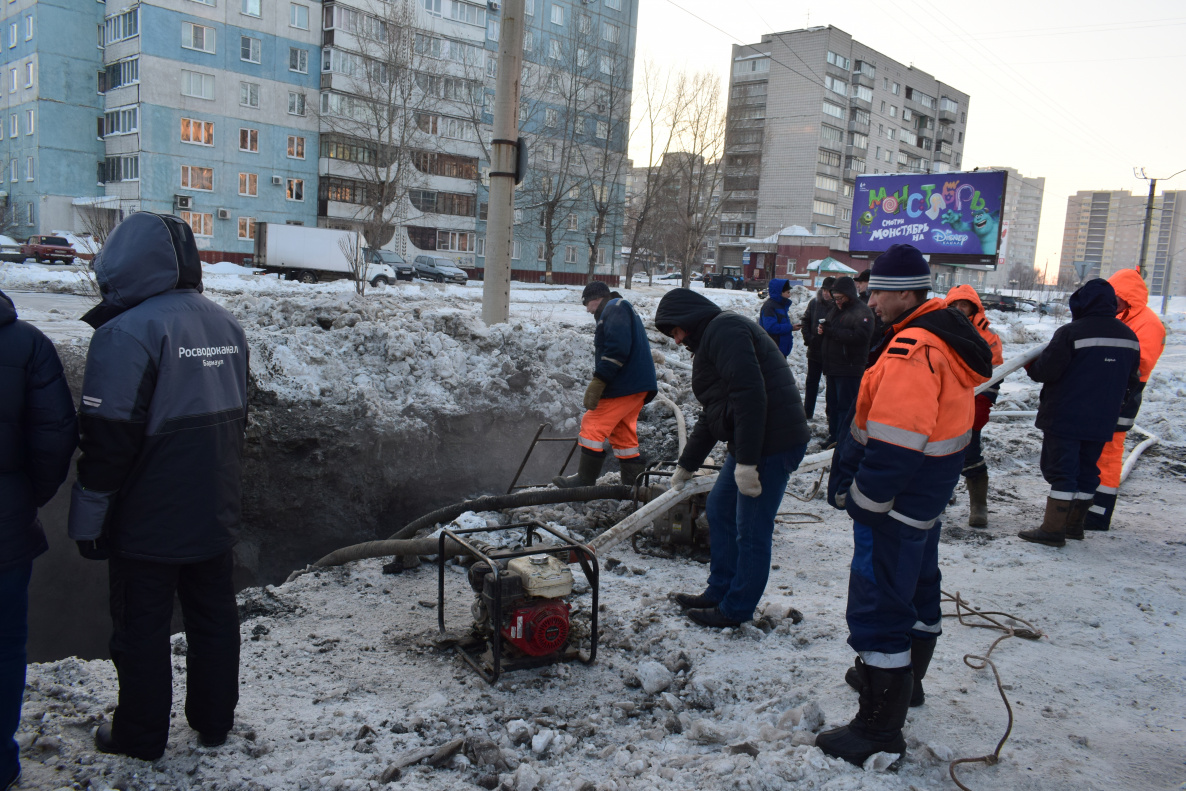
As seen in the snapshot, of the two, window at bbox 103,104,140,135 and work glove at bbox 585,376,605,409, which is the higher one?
window at bbox 103,104,140,135

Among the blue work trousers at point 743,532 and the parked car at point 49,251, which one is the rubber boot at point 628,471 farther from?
the parked car at point 49,251

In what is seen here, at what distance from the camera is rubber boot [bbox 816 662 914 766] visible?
2.71m

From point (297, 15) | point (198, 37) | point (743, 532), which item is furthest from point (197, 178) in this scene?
point (743, 532)

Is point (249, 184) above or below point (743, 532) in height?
above

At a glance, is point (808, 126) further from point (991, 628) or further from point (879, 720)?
point (879, 720)

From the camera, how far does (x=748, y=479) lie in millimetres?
3604

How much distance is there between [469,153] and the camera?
43125 millimetres

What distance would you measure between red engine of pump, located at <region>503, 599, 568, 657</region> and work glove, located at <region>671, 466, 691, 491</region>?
1.28 meters

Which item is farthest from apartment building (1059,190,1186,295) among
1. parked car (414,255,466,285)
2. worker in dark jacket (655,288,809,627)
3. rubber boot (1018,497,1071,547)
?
worker in dark jacket (655,288,809,627)

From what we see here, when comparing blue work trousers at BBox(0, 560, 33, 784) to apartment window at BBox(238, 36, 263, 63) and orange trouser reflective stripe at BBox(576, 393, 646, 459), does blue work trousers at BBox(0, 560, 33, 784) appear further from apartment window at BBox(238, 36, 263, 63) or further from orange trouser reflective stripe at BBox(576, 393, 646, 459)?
apartment window at BBox(238, 36, 263, 63)

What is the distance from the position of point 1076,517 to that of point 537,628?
442 cm

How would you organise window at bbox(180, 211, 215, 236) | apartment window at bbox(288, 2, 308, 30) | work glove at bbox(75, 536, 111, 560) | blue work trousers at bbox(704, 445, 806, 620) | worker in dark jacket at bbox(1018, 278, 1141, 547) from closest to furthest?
1. work glove at bbox(75, 536, 111, 560)
2. blue work trousers at bbox(704, 445, 806, 620)
3. worker in dark jacket at bbox(1018, 278, 1141, 547)
4. window at bbox(180, 211, 215, 236)
5. apartment window at bbox(288, 2, 308, 30)

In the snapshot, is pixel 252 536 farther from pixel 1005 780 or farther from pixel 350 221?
pixel 350 221

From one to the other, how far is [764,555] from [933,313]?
1644 millimetres
